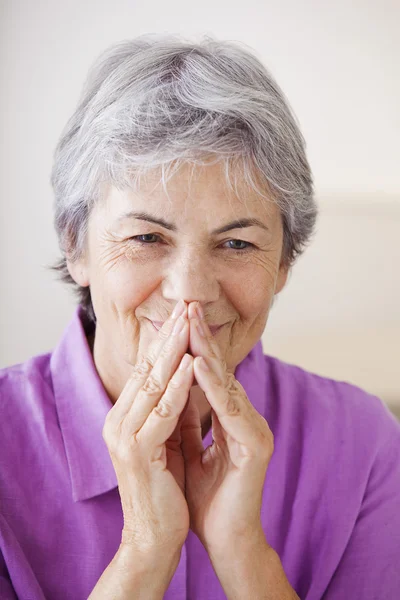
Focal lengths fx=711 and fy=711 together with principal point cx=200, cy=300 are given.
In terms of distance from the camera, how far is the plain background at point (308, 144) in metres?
2.31

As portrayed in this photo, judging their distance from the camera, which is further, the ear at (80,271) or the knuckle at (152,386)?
the ear at (80,271)

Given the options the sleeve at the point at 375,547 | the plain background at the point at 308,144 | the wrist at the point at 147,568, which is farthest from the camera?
the plain background at the point at 308,144

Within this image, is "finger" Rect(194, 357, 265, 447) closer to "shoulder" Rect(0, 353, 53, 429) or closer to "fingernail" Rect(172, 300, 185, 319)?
"fingernail" Rect(172, 300, 185, 319)

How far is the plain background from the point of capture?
231 centimetres

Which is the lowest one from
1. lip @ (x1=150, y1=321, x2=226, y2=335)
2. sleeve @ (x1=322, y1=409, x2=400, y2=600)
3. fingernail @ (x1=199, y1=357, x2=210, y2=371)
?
sleeve @ (x1=322, y1=409, x2=400, y2=600)

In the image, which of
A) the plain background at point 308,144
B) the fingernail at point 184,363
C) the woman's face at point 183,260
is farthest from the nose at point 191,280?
the plain background at point 308,144

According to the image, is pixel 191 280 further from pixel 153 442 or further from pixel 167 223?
pixel 153 442

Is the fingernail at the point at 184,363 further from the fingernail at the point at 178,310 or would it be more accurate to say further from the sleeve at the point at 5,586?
the sleeve at the point at 5,586

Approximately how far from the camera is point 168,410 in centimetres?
119

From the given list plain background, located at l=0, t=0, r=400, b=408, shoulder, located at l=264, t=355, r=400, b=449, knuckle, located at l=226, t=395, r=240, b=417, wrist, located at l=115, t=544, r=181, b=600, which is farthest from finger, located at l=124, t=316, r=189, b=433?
plain background, located at l=0, t=0, r=400, b=408

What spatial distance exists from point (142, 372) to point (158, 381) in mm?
45

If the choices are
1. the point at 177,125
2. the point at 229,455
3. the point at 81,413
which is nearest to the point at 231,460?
the point at 229,455

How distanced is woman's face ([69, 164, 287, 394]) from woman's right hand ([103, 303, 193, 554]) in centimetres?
8

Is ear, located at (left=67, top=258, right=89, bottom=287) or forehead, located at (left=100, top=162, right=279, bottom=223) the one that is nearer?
forehead, located at (left=100, top=162, right=279, bottom=223)
